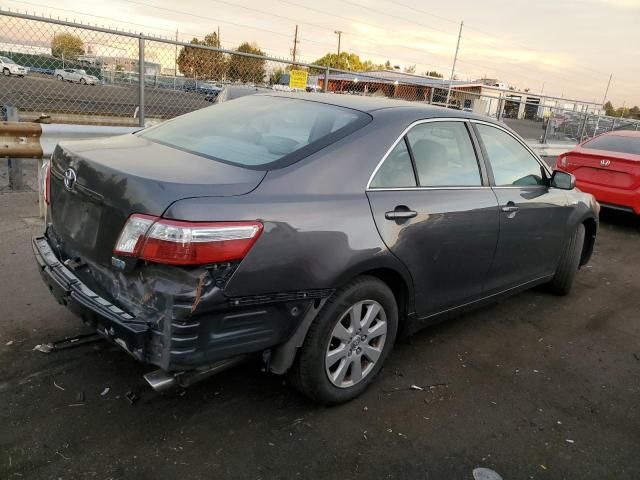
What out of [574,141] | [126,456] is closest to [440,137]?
[126,456]

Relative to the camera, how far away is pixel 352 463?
2.52 meters

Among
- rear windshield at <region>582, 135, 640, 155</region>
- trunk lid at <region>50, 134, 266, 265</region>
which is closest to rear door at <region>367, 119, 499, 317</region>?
trunk lid at <region>50, 134, 266, 265</region>

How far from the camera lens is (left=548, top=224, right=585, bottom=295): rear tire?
4.74m

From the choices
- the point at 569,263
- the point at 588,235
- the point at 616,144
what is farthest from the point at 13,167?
Answer: the point at 616,144

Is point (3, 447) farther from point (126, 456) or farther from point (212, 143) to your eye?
point (212, 143)

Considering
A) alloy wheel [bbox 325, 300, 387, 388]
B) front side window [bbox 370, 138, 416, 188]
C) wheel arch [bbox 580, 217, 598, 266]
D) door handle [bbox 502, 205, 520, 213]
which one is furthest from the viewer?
wheel arch [bbox 580, 217, 598, 266]

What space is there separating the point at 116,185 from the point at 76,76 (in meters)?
6.72

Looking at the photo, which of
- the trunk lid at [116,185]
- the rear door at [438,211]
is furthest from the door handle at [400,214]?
the trunk lid at [116,185]

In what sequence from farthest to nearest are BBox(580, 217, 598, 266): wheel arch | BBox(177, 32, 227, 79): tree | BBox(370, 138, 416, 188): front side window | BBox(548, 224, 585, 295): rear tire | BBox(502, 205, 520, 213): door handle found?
BBox(177, 32, 227, 79): tree → BBox(580, 217, 598, 266): wheel arch → BBox(548, 224, 585, 295): rear tire → BBox(502, 205, 520, 213): door handle → BBox(370, 138, 416, 188): front side window

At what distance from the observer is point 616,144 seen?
8.39 meters

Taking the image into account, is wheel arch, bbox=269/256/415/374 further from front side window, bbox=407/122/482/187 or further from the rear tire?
the rear tire

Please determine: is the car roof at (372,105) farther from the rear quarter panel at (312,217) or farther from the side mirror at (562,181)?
the side mirror at (562,181)

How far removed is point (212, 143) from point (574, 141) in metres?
16.4

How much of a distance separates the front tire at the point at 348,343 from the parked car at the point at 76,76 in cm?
649
